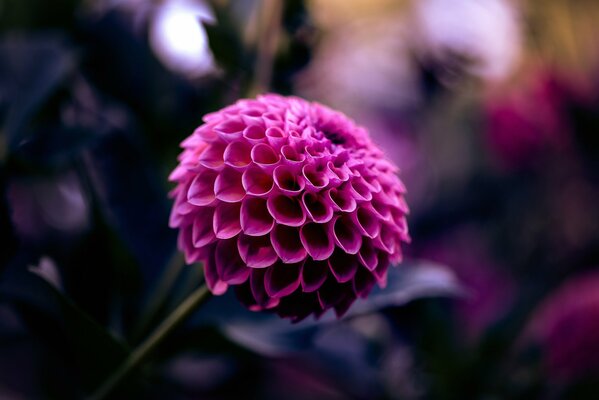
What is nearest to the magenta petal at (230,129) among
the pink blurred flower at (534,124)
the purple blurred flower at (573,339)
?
the purple blurred flower at (573,339)

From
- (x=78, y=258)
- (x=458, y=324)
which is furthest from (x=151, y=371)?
(x=458, y=324)

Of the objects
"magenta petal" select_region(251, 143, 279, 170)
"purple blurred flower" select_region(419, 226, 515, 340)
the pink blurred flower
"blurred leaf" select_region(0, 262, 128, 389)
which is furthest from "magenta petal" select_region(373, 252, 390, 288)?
the pink blurred flower

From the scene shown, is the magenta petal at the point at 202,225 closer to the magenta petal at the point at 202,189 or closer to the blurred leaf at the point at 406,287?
the magenta petal at the point at 202,189

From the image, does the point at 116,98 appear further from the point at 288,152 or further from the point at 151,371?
the point at 288,152

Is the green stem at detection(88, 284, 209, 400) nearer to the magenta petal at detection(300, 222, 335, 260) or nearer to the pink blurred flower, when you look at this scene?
the magenta petal at detection(300, 222, 335, 260)

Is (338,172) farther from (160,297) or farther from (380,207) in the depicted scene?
(160,297)

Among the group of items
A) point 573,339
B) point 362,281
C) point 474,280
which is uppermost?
point 362,281

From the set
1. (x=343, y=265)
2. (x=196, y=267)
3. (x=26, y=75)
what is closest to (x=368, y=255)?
(x=343, y=265)
